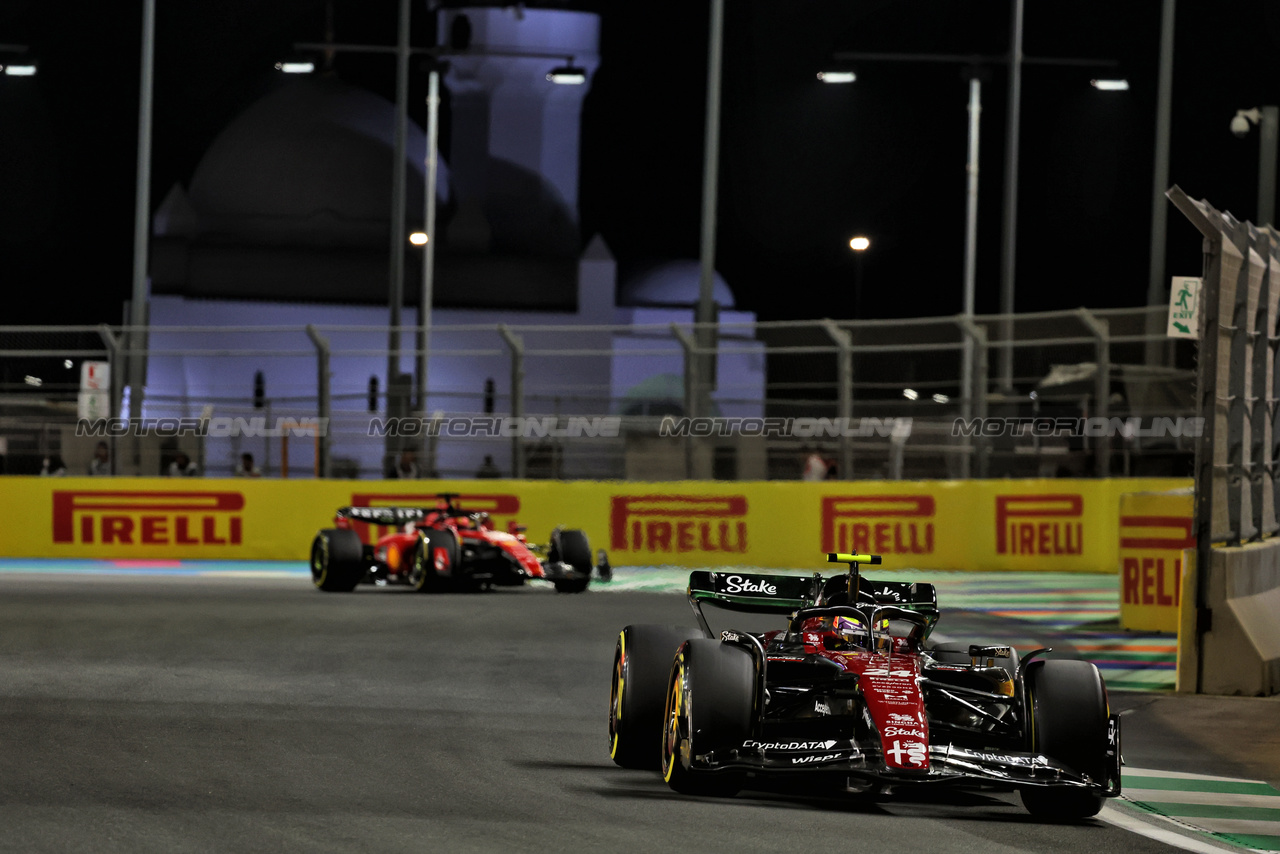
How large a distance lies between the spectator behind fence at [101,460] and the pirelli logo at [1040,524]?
11.2 meters

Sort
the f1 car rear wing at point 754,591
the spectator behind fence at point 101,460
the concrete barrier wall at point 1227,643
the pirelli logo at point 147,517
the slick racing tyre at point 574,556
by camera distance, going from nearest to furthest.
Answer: the f1 car rear wing at point 754,591
the concrete barrier wall at point 1227,643
the slick racing tyre at point 574,556
the pirelli logo at point 147,517
the spectator behind fence at point 101,460

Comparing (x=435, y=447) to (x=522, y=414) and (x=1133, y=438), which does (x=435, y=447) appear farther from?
(x=1133, y=438)

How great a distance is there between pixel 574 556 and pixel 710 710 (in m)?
11.0

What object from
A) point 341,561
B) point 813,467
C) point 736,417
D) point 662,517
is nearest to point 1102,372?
point 813,467

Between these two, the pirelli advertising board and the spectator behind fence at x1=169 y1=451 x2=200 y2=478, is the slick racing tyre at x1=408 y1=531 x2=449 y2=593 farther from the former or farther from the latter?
the spectator behind fence at x1=169 y1=451 x2=200 y2=478

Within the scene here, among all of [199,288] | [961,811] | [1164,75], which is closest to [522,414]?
[1164,75]

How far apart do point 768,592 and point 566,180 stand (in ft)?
193

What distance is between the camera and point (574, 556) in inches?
698

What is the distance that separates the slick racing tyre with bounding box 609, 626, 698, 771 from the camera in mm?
7602

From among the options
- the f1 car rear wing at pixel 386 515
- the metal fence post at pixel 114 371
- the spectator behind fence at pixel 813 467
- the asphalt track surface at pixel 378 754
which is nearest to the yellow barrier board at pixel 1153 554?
the asphalt track surface at pixel 378 754

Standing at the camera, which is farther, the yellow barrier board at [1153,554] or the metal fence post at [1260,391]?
the yellow barrier board at [1153,554]

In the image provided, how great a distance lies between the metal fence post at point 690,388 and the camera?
2155 cm

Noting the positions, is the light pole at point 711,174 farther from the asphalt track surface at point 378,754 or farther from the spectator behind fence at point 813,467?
the asphalt track surface at point 378,754

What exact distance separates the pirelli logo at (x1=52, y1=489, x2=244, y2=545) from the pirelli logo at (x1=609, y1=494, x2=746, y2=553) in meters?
5.03
